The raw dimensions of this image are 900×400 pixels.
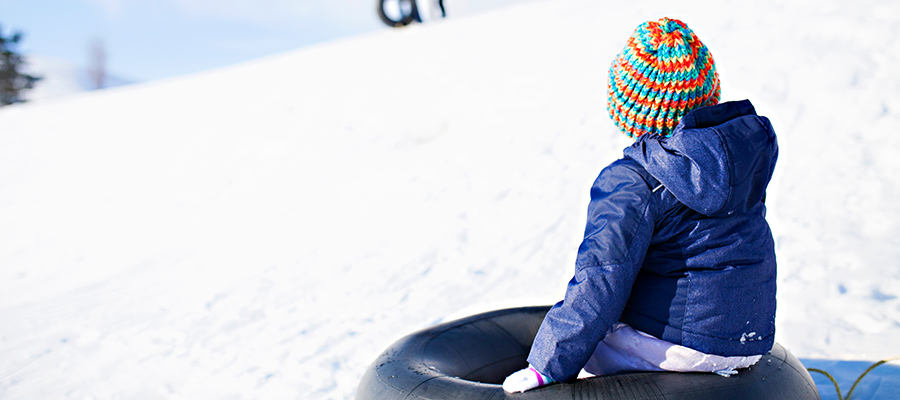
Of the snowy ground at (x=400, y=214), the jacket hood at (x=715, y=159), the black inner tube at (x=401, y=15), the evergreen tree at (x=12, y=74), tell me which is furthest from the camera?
the evergreen tree at (x=12, y=74)

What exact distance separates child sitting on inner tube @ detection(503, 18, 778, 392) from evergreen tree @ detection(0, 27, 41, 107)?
120 ft

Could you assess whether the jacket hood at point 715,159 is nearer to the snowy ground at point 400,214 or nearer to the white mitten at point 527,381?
the white mitten at point 527,381

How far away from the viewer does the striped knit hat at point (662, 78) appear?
59.1 inches

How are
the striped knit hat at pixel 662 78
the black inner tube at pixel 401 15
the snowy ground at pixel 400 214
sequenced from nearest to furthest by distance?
the striped knit hat at pixel 662 78
the snowy ground at pixel 400 214
the black inner tube at pixel 401 15

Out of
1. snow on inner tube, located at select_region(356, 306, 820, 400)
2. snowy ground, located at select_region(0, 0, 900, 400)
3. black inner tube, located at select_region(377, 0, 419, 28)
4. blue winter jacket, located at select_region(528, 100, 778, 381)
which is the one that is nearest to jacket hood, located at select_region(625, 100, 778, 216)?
blue winter jacket, located at select_region(528, 100, 778, 381)

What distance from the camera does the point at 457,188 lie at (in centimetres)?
575

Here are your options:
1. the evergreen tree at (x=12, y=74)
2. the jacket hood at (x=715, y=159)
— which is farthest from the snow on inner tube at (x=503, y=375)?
the evergreen tree at (x=12, y=74)

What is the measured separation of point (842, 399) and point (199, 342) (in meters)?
3.75

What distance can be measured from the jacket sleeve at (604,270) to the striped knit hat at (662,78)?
0.18 m

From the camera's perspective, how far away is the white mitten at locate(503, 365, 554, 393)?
5.01ft

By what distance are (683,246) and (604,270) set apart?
242mm

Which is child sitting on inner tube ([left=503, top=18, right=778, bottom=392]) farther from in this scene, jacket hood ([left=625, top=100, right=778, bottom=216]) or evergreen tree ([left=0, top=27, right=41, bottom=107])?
evergreen tree ([left=0, top=27, right=41, bottom=107])

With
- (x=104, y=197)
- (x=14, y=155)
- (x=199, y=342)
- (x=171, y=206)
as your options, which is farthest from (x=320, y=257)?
(x=14, y=155)

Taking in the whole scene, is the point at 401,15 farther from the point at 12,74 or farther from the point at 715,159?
the point at 12,74
